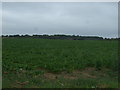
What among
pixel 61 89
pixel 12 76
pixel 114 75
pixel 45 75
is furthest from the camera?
pixel 114 75

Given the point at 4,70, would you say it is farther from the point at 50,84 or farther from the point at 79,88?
the point at 79,88

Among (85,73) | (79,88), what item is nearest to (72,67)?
(85,73)

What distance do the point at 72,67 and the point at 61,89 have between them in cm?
327

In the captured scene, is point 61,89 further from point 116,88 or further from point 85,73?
point 85,73

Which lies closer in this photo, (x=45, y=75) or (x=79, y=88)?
(x=79, y=88)

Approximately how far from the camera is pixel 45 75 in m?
8.79

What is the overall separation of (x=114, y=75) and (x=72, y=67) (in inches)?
61.3

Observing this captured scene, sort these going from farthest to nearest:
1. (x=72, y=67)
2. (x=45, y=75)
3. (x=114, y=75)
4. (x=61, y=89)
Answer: (x=72, y=67), (x=114, y=75), (x=45, y=75), (x=61, y=89)

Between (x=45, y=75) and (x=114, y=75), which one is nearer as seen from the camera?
(x=45, y=75)

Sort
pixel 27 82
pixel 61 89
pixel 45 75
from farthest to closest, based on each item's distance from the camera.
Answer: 1. pixel 45 75
2. pixel 27 82
3. pixel 61 89

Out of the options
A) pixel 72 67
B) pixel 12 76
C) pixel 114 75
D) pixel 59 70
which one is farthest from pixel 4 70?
pixel 114 75

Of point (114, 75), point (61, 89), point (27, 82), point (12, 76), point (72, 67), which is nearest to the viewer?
point (61, 89)

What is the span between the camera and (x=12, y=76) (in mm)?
8180

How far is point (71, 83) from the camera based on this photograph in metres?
7.64
